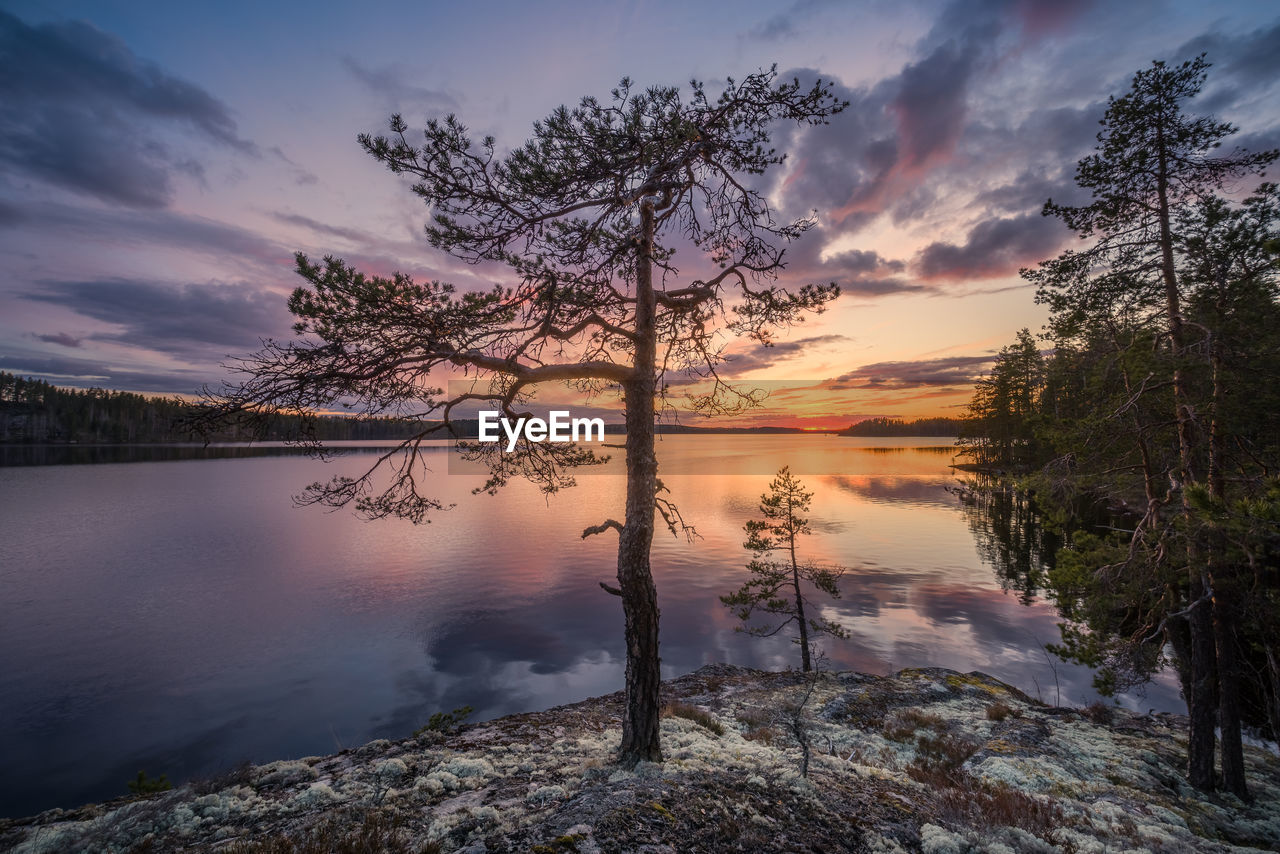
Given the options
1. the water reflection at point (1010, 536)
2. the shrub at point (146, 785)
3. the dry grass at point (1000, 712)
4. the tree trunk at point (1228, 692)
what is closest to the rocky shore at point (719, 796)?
the dry grass at point (1000, 712)

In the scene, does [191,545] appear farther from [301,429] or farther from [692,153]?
[692,153]

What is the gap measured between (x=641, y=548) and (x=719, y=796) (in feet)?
10.7

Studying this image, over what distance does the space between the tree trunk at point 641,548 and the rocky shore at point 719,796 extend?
62cm

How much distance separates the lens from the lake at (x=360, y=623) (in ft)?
53.6

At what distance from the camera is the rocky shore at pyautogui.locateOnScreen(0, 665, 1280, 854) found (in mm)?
5531

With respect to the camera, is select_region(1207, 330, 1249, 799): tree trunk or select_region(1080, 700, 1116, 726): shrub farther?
select_region(1080, 700, 1116, 726): shrub

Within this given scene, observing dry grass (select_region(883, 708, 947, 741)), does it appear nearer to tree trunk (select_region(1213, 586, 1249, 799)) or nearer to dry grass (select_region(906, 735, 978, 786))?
dry grass (select_region(906, 735, 978, 786))

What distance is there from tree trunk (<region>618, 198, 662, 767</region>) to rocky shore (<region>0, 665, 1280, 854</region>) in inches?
24.5

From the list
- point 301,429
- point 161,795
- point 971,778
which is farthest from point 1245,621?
point 161,795

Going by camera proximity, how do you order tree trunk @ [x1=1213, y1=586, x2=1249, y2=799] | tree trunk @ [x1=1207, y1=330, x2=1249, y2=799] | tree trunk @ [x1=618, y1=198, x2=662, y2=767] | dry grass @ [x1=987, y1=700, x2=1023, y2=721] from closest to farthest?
1. tree trunk @ [x1=618, y1=198, x2=662, y2=767]
2. tree trunk @ [x1=1207, y1=330, x2=1249, y2=799]
3. tree trunk @ [x1=1213, y1=586, x2=1249, y2=799]
4. dry grass @ [x1=987, y1=700, x2=1023, y2=721]

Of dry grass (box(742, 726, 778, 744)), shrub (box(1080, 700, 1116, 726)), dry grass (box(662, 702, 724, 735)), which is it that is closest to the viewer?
dry grass (box(742, 726, 778, 744))

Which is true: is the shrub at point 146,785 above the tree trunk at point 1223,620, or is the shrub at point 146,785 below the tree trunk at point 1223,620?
below

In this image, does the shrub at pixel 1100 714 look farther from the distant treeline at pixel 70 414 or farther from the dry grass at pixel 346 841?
the distant treeline at pixel 70 414

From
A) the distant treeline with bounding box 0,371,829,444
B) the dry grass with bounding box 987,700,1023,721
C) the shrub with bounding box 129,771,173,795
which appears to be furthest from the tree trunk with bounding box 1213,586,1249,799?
the distant treeline with bounding box 0,371,829,444
